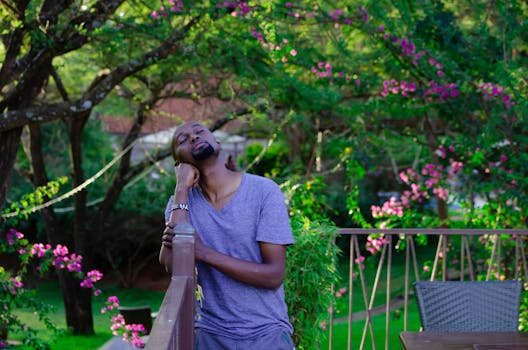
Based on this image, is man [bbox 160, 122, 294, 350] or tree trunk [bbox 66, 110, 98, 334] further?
tree trunk [bbox 66, 110, 98, 334]

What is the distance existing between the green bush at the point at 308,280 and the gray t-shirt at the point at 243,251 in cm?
131

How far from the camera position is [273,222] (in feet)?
7.37

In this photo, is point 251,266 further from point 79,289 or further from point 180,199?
point 79,289

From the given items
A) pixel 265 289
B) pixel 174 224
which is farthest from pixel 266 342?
pixel 174 224

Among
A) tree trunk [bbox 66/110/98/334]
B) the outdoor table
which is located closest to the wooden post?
the outdoor table

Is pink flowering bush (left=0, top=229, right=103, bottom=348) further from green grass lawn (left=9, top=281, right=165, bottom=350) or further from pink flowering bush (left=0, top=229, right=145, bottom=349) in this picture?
green grass lawn (left=9, top=281, right=165, bottom=350)

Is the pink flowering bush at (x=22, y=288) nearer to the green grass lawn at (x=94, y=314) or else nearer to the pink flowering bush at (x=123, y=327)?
the pink flowering bush at (x=123, y=327)

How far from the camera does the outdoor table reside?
2469mm

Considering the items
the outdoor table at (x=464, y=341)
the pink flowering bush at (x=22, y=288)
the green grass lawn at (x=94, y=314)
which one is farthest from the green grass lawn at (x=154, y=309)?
the outdoor table at (x=464, y=341)

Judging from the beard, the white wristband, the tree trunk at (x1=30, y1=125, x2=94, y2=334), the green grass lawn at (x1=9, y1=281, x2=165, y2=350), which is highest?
the beard

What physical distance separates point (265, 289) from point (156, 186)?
13671mm

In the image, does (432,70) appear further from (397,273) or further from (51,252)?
(397,273)

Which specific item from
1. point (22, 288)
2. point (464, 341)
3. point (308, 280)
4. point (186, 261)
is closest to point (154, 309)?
point (22, 288)

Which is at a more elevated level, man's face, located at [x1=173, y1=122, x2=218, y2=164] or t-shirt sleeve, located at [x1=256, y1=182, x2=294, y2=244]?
man's face, located at [x1=173, y1=122, x2=218, y2=164]
